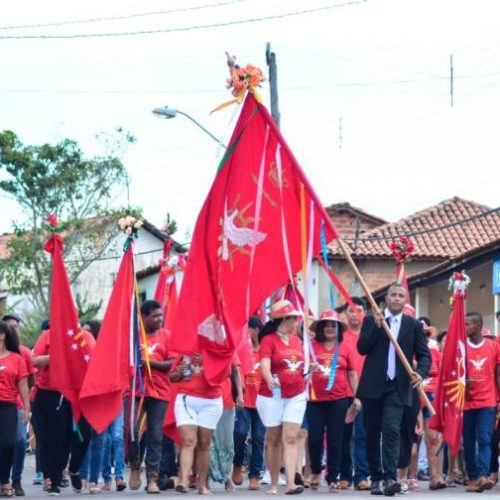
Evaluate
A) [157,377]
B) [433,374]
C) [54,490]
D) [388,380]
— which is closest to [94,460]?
[54,490]

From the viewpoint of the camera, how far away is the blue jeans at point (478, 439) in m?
17.2

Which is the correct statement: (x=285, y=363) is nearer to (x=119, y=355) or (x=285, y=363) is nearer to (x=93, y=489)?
(x=119, y=355)

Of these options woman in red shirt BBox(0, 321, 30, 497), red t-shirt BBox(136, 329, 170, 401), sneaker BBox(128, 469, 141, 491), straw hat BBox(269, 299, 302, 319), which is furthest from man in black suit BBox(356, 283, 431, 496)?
woman in red shirt BBox(0, 321, 30, 497)

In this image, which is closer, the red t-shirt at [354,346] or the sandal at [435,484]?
the sandal at [435,484]

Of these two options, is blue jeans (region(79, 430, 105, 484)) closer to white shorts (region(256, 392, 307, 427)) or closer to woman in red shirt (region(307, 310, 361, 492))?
white shorts (region(256, 392, 307, 427))

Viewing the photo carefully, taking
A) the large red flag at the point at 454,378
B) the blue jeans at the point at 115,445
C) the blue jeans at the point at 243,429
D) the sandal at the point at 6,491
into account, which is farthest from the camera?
the blue jeans at the point at 243,429

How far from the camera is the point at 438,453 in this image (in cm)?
1845

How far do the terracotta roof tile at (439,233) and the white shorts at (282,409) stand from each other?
105 ft

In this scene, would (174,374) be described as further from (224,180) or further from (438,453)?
(438,453)

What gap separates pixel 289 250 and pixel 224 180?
95 centimetres

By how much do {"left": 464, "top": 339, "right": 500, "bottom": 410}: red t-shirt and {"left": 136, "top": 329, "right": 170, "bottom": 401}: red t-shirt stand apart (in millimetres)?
3302

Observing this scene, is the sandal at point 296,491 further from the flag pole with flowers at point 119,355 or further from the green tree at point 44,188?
the green tree at point 44,188

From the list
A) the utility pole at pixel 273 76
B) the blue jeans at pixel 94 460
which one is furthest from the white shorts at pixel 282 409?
the utility pole at pixel 273 76

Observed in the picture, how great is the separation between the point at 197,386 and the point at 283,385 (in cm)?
86
